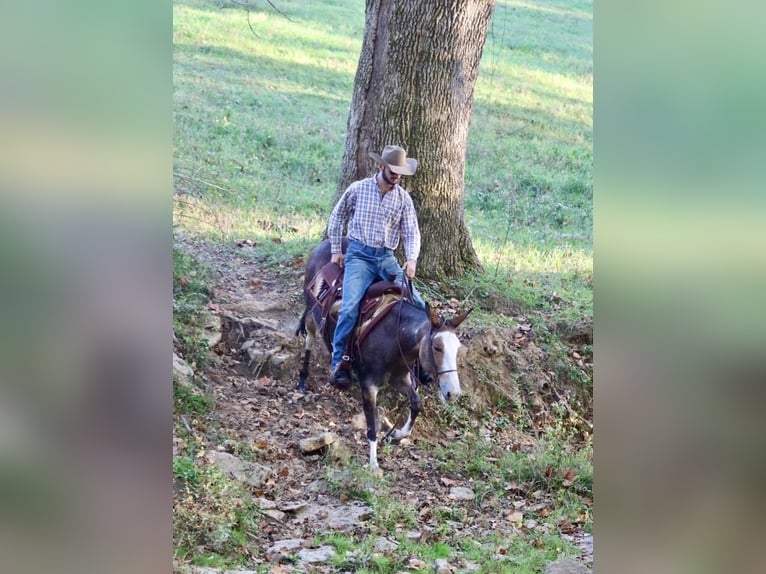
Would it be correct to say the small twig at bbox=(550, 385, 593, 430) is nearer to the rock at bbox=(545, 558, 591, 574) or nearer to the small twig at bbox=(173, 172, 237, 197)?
the rock at bbox=(545, 558, 591, 574)

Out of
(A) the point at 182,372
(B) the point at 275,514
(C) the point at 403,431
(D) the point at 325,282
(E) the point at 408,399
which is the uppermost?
(D) the point at 325,282

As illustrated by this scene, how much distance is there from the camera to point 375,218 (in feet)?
13.4

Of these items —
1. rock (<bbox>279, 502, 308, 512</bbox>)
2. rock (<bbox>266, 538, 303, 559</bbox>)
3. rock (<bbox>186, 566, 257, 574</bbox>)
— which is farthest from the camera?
rock (<bbox>279, 502, 308, 512</bbox>)

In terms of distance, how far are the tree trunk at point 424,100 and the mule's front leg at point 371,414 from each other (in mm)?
656

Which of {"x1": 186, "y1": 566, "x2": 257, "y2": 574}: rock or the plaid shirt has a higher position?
the plaid shirt

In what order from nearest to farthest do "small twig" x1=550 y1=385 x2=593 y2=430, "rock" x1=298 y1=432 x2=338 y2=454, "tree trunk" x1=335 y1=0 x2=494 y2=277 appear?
1. "rock" x1=298 y1=432 x2=338 y2=454
2. "tree trunk" x1=335 y1=0 x2=494 y2=277
3. "small twig" x1=550 y1=385 x2=593 y2=430

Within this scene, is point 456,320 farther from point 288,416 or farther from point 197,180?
point 197,180

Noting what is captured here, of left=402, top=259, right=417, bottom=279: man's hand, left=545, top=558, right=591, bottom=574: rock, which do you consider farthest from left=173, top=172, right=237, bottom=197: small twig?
left=545, top=558, right=591, bottom=574: rock

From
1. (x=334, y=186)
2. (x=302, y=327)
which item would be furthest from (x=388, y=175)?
(x=302, y=327)

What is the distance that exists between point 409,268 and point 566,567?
64.8 inches

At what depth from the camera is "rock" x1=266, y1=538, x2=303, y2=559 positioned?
3.82 metres

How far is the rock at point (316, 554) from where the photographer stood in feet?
12.6
